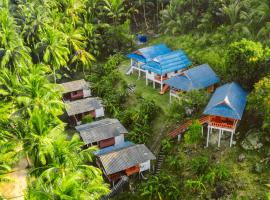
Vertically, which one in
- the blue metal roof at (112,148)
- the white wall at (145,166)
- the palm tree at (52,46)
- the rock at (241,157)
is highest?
the palm tree at (52,46)

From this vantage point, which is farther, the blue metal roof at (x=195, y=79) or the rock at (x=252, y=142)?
the blue metal roof at (x=195, y=79)

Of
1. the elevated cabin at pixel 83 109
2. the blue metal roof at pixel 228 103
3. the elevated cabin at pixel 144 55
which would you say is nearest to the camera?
the blue metal roof at pixel 228 103

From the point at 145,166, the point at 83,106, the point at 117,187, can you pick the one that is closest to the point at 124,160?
the point at 145,166

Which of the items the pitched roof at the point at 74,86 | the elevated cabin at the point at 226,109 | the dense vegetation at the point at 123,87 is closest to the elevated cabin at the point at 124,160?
the dense vegetation at the point at 123,87

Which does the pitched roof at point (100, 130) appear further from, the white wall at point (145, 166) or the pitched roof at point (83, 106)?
the white wall at point (145, 166)

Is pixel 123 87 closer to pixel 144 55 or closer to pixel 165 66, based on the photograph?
pixel 144 55

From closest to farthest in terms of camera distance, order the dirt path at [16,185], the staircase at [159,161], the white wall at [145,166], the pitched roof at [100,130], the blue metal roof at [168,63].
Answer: the dirt path at [16,185] < the white wall at [145,166] < the staircase at [159,161] < the pitched roof at [100,130] < the blue metal roof at [168,63]

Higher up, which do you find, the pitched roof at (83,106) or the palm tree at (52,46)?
the palm tree at (52,46)

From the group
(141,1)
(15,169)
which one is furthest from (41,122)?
(141,1)

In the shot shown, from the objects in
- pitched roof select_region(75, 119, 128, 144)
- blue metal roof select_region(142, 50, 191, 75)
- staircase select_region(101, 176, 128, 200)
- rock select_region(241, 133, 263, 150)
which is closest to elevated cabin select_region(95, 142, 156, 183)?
staircase select_region(101, 176, 128, 200)
